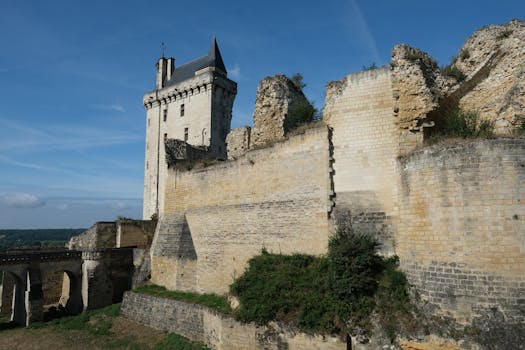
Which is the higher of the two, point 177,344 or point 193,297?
point 193,297

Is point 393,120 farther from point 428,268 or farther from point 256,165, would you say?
point 256,165

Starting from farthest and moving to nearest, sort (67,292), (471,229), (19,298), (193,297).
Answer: (67,292) → (19,298) → (193,297) → (471,229)

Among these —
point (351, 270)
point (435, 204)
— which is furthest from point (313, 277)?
point (435, 204)

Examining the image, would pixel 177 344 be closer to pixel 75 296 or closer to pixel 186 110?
pixel 75 296

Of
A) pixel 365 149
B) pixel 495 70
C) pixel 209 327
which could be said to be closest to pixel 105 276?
pixel 209 327

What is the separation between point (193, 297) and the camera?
14.2m

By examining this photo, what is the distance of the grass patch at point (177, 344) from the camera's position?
40.2 feet

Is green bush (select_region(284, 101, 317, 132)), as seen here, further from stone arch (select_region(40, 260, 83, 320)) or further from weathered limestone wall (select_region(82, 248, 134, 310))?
stone arch (select_region(40, 260, 83, 320))

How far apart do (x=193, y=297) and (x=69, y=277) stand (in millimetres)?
8944

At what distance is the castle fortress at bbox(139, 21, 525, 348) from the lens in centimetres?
771

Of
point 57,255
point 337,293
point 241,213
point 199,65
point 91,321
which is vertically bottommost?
point 91,321

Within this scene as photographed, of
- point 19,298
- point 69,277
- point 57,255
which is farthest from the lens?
point 69,277

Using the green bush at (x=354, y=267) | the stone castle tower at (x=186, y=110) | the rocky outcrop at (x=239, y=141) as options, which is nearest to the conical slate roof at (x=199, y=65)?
the stone castle tower at (x=186, y=110)

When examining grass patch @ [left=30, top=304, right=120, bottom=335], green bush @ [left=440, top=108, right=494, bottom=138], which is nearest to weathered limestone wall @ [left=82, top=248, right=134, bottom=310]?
grass patch @ [left=30, top=304, right=120, bottom=335]
